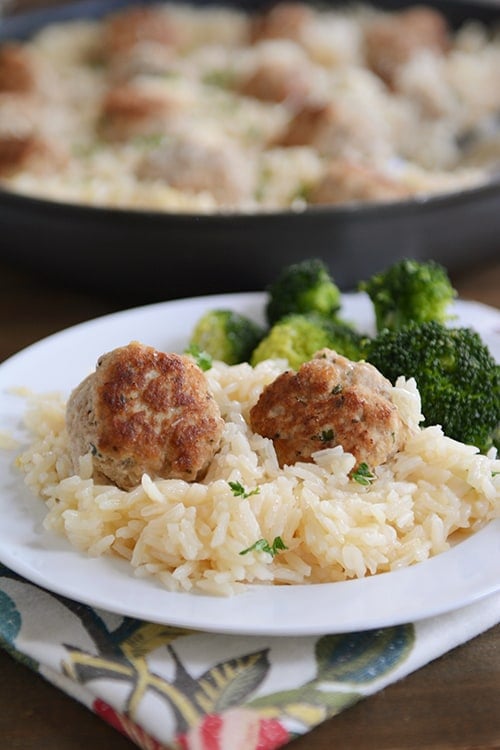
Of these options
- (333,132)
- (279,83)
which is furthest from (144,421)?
(279,83)

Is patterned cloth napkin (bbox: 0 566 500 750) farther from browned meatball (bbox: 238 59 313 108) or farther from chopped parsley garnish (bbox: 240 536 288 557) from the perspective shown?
browned meatball (bbox: 238 59 313 108)

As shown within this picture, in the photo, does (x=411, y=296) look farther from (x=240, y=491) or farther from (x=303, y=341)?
(x=240, y=491)

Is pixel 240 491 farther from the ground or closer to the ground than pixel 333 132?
farther from the ground

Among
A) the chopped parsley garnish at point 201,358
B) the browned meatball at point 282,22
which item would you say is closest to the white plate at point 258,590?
the chopped parsley garnish at point 201,358

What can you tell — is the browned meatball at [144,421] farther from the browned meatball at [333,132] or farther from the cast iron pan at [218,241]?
the browned meatball at [333,132]

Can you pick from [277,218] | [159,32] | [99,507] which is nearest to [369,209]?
[277,218]

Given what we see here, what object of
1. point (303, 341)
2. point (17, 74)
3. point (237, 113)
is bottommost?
point (17, 74)

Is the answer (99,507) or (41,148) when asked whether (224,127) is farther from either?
(99,507)
